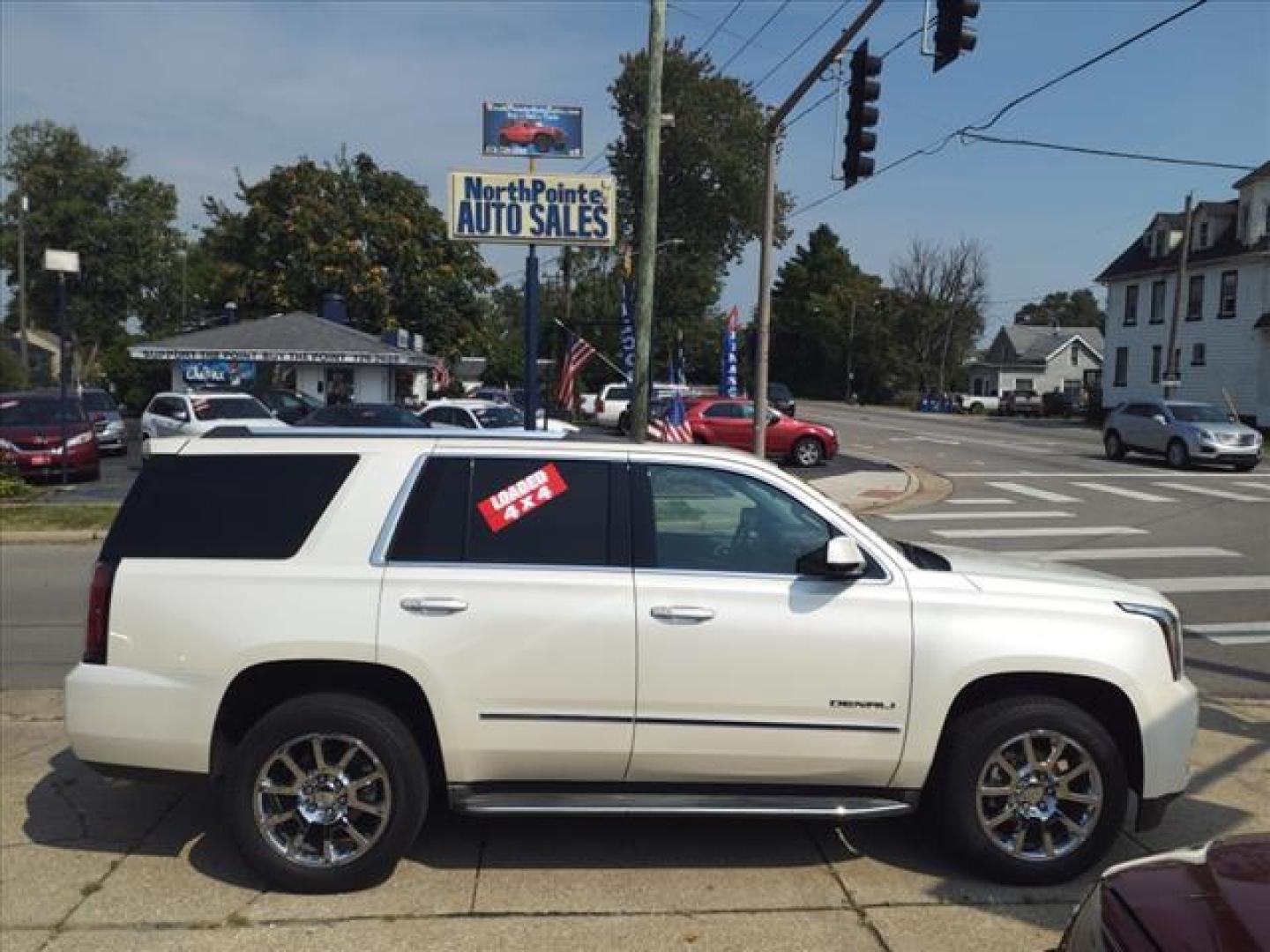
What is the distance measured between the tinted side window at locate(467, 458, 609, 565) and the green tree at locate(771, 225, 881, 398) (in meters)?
82.0

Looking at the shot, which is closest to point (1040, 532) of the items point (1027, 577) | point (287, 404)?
point (1027, 577)

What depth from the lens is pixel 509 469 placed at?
4.19 metres

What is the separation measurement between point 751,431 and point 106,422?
16.2m

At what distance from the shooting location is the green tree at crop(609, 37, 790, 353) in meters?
69.5

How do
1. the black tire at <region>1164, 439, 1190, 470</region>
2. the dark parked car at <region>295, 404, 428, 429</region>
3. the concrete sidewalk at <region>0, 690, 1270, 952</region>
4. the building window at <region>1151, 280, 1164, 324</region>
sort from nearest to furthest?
1. the concrete sidewalk at <region>0, 690, 1270, 952</region>
2. the dark parked car at <region>295, 404, 428, 429</region>
3. the black tire at <region>1164, 439, 1190, 470</region>
4. the building window at <region>1151, 280, 1164, 324</region>

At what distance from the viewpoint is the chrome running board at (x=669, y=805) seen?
3930 mm

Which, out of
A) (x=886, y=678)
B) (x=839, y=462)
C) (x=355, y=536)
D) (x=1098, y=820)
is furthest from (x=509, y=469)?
(x=839, y=462)

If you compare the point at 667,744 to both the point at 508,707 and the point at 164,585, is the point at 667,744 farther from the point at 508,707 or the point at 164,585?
the point at 164,585

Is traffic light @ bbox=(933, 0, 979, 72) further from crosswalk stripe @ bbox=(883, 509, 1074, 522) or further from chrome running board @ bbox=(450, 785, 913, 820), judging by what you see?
chrome running board @ bbox=(450, 785, 913, 820)

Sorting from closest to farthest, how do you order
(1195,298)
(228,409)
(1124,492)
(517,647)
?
(517,647), (1124,492), (228,409), (1195,298)

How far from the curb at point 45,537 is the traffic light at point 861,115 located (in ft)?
36.6

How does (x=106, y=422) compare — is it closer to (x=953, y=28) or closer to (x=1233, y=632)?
(x=953, y=28)

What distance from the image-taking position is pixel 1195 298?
4466cm

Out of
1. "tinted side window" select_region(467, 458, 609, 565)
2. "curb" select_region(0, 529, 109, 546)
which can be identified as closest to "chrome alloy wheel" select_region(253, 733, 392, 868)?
"tinted side window" select_region(467, 458, 609, 565)
